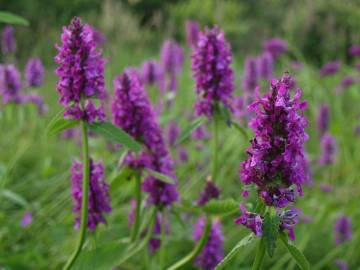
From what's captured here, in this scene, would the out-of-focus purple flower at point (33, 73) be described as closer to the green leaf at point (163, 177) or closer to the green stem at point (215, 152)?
the green stem at point (215, 152)

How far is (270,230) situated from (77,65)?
884 mm

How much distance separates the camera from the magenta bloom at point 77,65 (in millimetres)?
1851

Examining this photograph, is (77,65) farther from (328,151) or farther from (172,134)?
(328,151)

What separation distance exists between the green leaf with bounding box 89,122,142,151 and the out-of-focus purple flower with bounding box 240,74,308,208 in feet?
1.67

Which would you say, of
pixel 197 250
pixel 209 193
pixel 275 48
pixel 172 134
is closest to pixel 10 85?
pixel 172 134

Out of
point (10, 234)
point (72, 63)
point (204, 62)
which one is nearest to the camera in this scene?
point (72, 63)

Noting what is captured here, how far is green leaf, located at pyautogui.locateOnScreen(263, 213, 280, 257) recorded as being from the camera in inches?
55.5

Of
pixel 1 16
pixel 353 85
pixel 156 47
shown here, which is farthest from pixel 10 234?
pixel 156 47

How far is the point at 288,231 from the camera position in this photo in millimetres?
1533

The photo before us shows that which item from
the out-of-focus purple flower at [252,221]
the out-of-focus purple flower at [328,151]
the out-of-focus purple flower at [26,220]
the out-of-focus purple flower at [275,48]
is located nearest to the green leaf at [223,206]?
the out-of-focus purple flower at [252,221]

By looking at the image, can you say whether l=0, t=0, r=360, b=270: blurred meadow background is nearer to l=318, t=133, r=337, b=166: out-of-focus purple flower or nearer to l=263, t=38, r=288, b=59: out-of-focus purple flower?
l=318, t=133, r=337, b=166: out-of-focus purple flower

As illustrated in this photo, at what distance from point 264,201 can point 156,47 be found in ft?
40.8

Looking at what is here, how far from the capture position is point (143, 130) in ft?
7.33

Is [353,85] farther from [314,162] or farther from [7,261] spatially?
[7,261]
